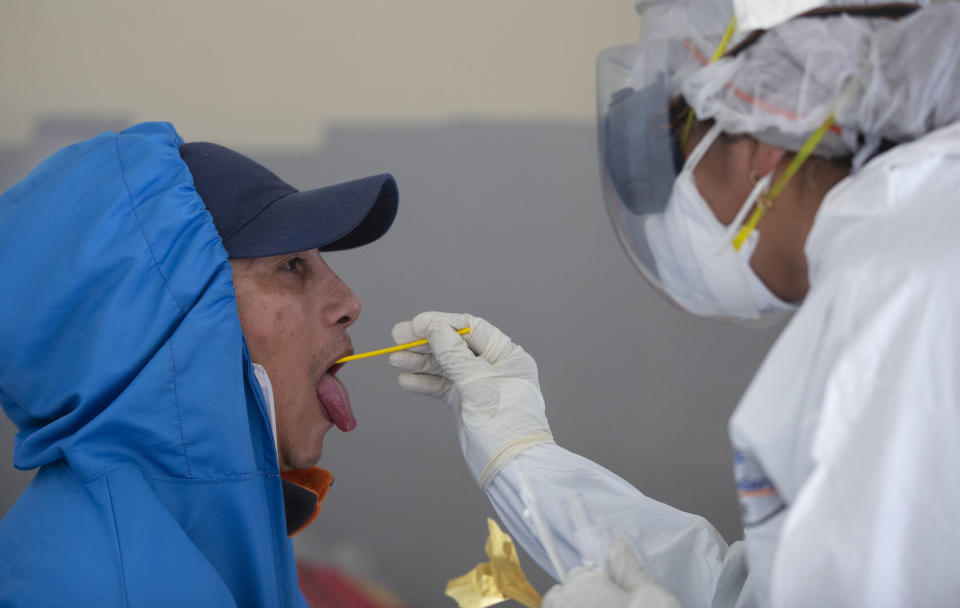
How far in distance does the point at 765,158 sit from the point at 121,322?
83 cm

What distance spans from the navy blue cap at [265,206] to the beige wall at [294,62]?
899 mm

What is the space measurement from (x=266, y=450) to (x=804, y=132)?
0.86 meters

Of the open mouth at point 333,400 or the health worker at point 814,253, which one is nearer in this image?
the health worker at point 814,253

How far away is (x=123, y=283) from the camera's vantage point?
1085mm

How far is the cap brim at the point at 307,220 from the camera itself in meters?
1.22

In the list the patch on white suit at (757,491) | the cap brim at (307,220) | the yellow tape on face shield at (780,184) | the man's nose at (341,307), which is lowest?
the man's nose at (341,307)

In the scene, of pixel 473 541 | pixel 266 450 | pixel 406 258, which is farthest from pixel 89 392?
pixel 473 541

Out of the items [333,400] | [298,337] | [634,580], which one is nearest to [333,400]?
[333,400]

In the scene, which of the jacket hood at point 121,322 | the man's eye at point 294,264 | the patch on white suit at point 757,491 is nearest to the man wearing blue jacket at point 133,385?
the jacket hood at point 121,322

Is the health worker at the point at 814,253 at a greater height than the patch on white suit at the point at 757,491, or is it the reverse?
the health worker at the point at 814,253

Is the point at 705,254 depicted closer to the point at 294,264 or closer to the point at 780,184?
the point at 780,184

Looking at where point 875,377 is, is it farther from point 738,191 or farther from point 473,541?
point 473,541

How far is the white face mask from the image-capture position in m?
0.95

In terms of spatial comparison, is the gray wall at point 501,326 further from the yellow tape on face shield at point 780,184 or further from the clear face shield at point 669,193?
the yellow tape on face shield at point 780,184
